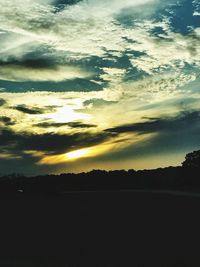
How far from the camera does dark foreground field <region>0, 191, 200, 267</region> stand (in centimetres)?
1853

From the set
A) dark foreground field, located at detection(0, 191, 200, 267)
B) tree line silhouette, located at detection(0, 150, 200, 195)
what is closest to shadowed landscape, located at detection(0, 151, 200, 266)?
dark foreground field, located at detection(0, 191, 200, 267)

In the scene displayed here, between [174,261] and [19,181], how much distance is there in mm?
135381

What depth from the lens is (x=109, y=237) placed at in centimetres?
2417

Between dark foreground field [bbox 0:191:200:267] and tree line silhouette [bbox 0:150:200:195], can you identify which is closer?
dark foreground field [bbox 0:191:200:267]

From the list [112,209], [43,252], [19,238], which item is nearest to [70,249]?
[43,252]

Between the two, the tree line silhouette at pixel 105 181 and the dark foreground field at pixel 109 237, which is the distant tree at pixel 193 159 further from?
the dark foreground field at pixel 109 237

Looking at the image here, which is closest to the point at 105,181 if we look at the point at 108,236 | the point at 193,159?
the point at 193,159

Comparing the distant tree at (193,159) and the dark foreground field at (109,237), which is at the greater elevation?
the distant tree at (193,159)

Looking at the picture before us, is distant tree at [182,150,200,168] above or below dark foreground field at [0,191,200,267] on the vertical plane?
above

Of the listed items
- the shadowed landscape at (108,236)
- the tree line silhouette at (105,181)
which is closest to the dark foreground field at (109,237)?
the shadowed landscape at (108,236)

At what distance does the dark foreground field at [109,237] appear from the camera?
730 inches

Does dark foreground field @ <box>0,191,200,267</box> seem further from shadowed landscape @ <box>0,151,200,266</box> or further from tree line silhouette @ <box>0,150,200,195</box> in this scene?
tree line silhouette @ <box>0,150,200,195</box>

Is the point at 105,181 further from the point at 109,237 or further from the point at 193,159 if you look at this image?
the point at 109,237

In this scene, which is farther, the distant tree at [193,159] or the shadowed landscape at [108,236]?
the distant tree at [193,159]
